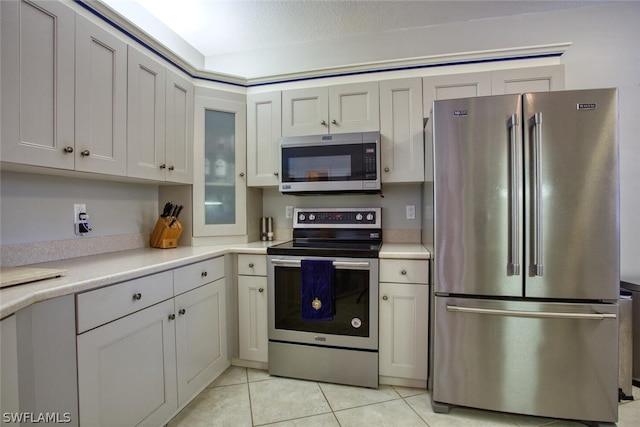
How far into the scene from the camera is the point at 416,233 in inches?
92.4

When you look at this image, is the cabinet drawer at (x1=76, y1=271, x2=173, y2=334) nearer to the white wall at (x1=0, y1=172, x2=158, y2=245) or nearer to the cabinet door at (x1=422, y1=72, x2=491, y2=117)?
the white wall at (x1=0, y1=172, x2=158, y2=245)

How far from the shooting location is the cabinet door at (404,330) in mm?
1797

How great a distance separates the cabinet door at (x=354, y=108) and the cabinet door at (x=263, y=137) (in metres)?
0.44

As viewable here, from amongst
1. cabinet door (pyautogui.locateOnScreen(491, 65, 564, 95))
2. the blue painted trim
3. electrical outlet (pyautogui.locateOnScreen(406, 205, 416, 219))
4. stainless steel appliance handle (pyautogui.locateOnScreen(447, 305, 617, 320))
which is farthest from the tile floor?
the blue painted trim

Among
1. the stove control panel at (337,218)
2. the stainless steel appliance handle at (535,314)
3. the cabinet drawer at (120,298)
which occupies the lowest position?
the stainless steel appliance handle at (535,314)

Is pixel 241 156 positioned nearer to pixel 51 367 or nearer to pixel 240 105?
pixel 240 105

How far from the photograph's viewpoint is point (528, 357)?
1.50 metres

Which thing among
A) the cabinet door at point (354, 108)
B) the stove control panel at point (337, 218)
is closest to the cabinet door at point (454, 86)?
the cabinet door at point (354, 108)

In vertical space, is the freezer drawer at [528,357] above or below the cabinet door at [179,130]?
below

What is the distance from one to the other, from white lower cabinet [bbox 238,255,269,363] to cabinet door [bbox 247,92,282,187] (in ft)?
2.24

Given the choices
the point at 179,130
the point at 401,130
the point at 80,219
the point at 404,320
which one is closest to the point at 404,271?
the point at 404,320

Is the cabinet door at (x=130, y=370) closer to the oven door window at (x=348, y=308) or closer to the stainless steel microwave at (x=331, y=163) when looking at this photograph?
the oven door window at (x=348, y=308)

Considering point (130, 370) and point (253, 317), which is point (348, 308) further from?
point (130, 370)

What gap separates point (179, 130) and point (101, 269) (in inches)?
45.2
